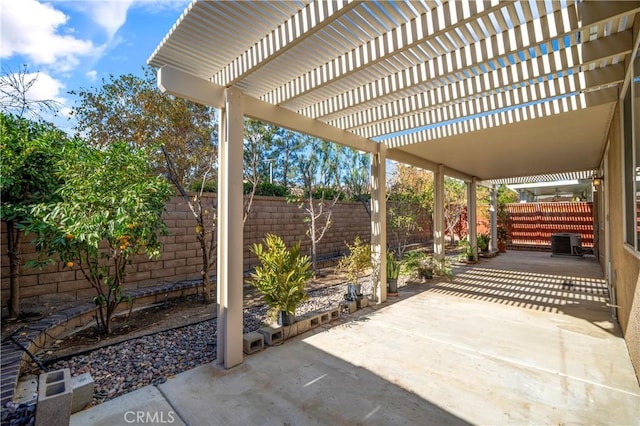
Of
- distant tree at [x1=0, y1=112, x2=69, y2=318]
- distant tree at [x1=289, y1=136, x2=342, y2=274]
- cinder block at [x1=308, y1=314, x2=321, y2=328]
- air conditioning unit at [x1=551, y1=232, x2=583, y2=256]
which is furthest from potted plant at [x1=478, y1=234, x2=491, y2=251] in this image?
distant tree at [x1=0, y1=112, x2=69, y2=318]

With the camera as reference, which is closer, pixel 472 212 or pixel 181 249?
pixel 181 249

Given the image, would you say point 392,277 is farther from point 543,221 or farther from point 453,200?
point 543,221

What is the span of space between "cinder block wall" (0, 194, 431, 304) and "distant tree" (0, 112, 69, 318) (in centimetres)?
24

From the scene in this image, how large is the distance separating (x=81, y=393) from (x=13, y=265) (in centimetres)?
281

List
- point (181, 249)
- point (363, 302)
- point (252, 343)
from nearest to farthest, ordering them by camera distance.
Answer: point (252, 343) < point (363, 302) < point (181, 249)

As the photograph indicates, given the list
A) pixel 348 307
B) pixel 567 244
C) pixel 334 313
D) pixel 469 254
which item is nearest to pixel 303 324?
pixel 334 313

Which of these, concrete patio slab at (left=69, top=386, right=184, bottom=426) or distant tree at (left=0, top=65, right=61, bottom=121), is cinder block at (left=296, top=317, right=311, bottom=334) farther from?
distant tree at (left=0, top=65, right=61, bottom=121)

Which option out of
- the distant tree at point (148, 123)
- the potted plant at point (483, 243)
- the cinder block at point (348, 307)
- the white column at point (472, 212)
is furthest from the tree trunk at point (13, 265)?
the potted plant at point (483, 243)

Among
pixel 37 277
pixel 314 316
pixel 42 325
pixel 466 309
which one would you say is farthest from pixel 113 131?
pixel 466 309

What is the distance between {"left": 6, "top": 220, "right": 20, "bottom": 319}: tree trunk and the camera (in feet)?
13.4

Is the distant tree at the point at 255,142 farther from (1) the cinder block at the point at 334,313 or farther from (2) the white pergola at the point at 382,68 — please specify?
(1) the cinder block at the point at 334,313

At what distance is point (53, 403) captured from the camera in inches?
80.6

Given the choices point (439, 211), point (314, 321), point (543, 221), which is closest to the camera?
point (314, 321)

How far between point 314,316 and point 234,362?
1.40 meters
